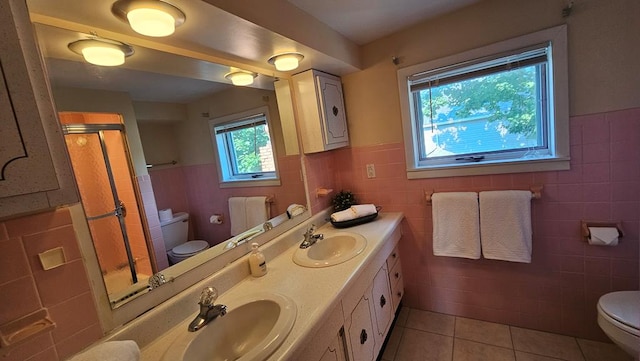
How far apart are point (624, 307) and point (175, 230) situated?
2.14 m

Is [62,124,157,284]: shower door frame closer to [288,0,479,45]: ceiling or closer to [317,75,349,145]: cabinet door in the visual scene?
[288,0,479,45]: ceiling

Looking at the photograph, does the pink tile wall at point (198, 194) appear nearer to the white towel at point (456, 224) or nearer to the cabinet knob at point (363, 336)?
the cabinet knob at point (363, 336)

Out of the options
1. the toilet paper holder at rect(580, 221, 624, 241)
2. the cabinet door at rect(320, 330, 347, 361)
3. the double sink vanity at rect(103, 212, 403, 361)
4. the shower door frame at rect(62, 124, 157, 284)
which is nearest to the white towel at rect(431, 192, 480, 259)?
the double sink vanity at rect(103, 212, 403, 361)

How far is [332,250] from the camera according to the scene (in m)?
1.72

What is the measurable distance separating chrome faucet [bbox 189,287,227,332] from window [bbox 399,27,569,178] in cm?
151

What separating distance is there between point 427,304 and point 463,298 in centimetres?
28

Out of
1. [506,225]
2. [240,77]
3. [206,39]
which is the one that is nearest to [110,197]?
[206,39]

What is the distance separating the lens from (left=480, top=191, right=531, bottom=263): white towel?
1577 mm

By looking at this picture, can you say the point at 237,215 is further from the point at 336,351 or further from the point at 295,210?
the point at 336,351

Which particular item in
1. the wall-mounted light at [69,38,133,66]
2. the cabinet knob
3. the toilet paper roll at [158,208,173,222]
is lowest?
the cabinet knob

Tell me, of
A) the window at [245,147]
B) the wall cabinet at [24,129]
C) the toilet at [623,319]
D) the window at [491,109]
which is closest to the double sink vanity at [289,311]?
the window at [245,147]

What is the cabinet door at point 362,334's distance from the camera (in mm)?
1264

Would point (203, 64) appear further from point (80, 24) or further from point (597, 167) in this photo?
point (597, 167)

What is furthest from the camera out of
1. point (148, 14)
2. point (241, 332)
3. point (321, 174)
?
point (321, 174)
